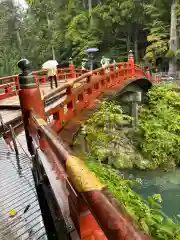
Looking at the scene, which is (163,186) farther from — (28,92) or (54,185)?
(54,185)

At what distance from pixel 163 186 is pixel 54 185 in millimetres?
9840

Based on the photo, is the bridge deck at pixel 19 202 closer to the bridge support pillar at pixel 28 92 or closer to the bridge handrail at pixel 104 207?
the bridge support pillar at pixel 28 92

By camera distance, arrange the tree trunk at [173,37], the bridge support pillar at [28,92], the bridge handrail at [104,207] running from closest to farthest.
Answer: the bridge handrail at [104,207]
the bridge support pillar at [28,92]
the tree trunk at [173,37]

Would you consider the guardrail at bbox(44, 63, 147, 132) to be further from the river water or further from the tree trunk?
the tree trunk

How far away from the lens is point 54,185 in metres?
2.64

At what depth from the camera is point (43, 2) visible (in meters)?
34.3

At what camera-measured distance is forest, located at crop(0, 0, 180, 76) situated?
25.6 meters

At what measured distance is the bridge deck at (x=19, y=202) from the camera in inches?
108

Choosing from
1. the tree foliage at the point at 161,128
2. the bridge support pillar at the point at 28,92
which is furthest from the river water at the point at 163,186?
the bridge support pillar at the point at 28,92

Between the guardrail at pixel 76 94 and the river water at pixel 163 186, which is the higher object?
the guardrail at pixel 76 94

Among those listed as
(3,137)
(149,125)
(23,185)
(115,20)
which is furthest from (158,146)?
(115,20)

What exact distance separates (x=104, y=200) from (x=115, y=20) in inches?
1108

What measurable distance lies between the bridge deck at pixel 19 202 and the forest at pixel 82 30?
2131 centimetres

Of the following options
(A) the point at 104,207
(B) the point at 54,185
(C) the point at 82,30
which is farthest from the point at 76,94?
(C) the point at 82,30
